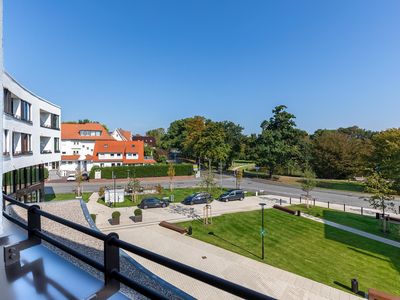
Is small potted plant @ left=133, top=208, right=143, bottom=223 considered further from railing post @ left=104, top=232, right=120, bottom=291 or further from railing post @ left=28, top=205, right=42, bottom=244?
railing post @ left=104, top=232, right=120, bottom=291

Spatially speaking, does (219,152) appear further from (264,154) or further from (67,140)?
(67,140)

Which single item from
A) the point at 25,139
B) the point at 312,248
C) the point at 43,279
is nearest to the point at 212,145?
the point at 312,248

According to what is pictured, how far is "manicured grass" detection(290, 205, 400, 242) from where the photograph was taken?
20.7 metres

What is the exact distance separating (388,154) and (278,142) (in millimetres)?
15489

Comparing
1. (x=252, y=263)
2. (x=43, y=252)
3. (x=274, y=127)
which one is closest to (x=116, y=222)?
(x=252, y=263)

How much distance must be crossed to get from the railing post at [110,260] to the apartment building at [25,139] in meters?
13.6

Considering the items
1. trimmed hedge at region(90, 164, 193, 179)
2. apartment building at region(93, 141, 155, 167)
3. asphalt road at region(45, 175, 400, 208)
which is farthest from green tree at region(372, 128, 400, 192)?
apartment building at region(93, 141, 155, 167)

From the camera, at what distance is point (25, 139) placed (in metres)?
17.8

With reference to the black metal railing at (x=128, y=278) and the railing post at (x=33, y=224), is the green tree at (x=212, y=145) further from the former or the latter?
the black metal railing at (x=128, y=278)

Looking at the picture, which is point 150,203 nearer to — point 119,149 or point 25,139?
point 25,139

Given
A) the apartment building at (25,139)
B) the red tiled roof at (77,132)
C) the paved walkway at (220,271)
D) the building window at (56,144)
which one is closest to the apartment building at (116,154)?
the red tiled roof at (77,132)

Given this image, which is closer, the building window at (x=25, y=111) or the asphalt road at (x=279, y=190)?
the building window at (x=25, y=111)

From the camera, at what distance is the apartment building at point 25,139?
14227 millimetres

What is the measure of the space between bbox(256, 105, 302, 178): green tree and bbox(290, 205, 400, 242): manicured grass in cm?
1741
